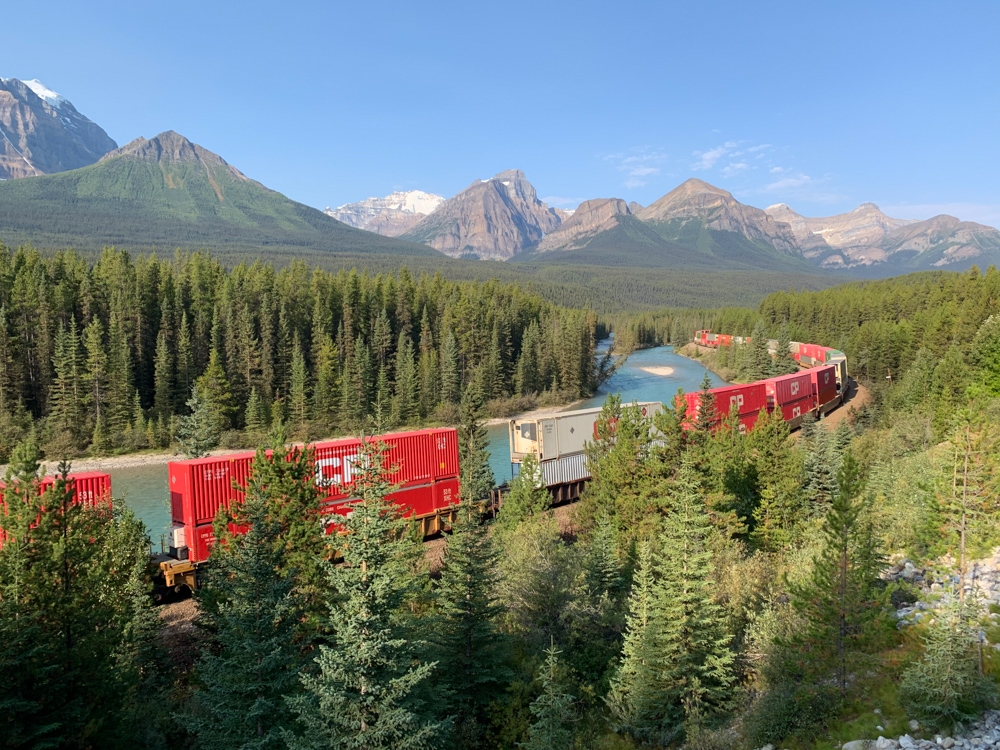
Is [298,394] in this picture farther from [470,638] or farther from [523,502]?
[470,638]

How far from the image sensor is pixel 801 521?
88.3 feet

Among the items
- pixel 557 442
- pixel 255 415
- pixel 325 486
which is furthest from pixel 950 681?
pixel 255 415

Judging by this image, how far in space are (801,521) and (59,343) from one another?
6963cm

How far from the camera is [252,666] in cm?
1202

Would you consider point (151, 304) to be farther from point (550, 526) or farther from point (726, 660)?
point (726, 660)

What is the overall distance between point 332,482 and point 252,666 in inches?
500

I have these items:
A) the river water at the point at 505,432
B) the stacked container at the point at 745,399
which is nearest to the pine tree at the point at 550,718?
the river water at the point at 505,432

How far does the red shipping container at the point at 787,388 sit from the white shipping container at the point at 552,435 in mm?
19939

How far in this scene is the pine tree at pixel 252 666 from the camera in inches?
470

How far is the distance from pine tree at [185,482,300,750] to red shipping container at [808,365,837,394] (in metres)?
60.0

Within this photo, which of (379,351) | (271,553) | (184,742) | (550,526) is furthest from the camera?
(379,351)

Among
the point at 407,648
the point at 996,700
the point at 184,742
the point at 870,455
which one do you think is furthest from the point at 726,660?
the point at 870,455

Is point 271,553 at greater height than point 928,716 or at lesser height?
greater

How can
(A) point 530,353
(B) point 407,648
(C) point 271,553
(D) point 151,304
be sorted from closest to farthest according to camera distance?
(B) point 407,648 → (C) point 271,553 → (D) point 151,304 → (A) point 530,353
